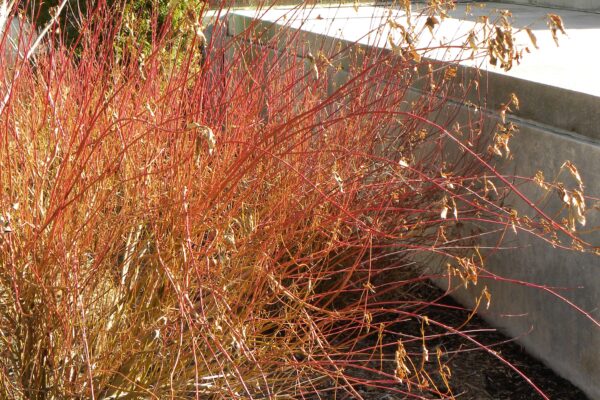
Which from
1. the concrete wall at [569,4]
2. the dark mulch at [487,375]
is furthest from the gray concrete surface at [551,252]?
the concrete wall at [569,4]

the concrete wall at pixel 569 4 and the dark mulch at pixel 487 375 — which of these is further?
the concrete wall at pixel 569 4

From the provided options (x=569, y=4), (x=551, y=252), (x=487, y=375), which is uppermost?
(x=569, y=4)

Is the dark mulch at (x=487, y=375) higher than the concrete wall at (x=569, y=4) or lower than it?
lower

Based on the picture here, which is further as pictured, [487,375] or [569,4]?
[569,4]

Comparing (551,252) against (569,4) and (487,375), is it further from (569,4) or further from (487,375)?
(569,4)

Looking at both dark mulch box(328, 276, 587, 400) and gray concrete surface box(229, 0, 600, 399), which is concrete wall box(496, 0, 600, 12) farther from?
dark mulch box(328, 276, 587, 400)

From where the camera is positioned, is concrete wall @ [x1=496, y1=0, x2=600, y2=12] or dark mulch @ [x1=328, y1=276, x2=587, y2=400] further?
concrete wall @ [x1=496, y1=0, x2=600, y2=12]

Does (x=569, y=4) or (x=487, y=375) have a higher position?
(x=569, y=4)

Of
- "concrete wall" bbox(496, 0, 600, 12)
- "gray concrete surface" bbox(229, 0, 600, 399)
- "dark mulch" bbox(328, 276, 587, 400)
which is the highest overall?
"concrete wall" bbox(496, 0, 600, 12)

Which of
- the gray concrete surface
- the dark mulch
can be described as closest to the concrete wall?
the gray concrete surface

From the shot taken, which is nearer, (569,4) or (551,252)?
(551,252)

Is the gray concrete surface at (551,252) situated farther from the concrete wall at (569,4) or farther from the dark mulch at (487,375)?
the concrete wall at (569,4)

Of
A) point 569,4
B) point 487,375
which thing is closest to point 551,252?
point 487,375

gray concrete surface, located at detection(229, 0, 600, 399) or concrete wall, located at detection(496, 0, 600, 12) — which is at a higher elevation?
concrete wall, located at detection(496, 0, 600, 12)
